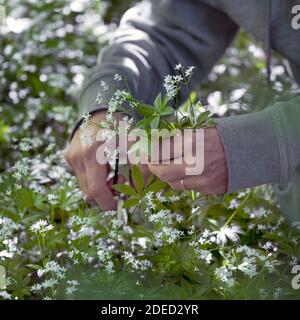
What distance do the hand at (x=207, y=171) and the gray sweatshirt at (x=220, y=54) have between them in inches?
0.5

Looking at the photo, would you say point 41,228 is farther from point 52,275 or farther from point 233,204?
point 233,204

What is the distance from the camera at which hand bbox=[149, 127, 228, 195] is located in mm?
947

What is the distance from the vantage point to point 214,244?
1.07m

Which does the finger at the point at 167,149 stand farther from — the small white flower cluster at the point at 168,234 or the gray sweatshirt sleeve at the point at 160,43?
the gray sweatshirt sleeve at the point at 160,43

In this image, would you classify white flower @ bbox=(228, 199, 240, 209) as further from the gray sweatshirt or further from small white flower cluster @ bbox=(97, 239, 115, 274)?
small white flower cluster @ bbox=(97, 239, 115, 274)

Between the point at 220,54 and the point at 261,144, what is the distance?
0.67m

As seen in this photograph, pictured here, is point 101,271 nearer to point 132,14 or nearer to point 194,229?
point 194,229

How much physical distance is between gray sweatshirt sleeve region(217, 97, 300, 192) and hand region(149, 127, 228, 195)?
0.01 metres

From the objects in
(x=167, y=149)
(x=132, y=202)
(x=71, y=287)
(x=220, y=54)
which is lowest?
(x=71, y=287)

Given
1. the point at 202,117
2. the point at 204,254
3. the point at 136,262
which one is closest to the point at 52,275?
the point at 136,262

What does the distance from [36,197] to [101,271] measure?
220 mm

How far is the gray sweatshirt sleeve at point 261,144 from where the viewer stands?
0.95 meters

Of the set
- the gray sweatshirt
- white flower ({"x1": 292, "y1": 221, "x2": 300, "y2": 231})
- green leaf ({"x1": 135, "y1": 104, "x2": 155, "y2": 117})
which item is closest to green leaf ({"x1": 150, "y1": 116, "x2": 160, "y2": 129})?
green leaf ({"x1": 135, "y1": 104, "x2": 155, "y2": 117})

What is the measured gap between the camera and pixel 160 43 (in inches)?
56.7
